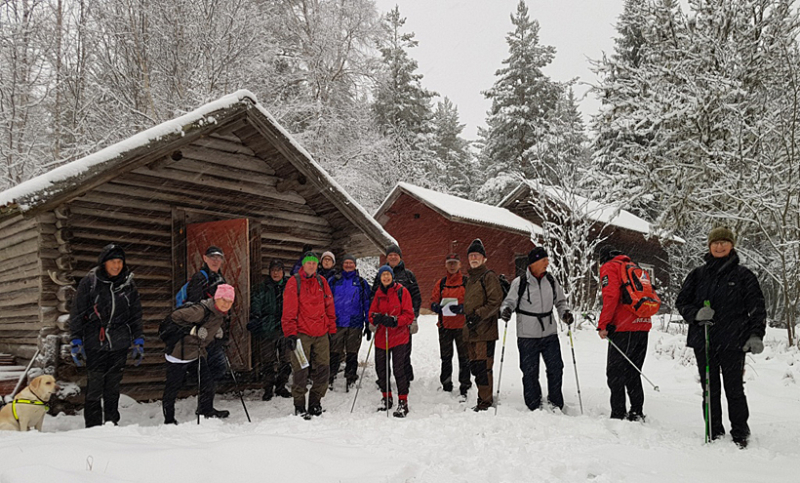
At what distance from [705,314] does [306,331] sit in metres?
4.29

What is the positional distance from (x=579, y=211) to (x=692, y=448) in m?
9.93

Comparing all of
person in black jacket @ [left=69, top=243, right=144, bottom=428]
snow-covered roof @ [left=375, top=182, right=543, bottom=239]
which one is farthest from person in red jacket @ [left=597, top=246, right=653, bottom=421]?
snow-covered roof @ [left=375, top=182, right=543, bottom=239]

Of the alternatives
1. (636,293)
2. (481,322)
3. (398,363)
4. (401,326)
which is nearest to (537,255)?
(481,322)

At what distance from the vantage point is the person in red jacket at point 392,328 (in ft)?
21.1

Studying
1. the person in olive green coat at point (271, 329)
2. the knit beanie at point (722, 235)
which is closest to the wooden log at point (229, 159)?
the person in olive green coat at point (271, 329)

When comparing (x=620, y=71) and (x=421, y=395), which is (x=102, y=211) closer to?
(x=421, y=395)

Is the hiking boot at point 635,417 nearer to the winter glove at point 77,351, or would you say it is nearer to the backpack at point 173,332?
the backpack at point 173,332

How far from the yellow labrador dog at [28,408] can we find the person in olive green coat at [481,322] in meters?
4.52

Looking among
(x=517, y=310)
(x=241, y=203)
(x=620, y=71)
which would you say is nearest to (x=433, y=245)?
(x=620, y=71)

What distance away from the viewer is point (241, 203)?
8156mm

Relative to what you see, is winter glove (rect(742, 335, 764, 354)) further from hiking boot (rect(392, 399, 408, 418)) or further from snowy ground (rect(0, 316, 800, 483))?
hiking boot (rect(392, 399, 408, 418))

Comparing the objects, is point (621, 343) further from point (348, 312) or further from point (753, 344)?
point (348, 312)

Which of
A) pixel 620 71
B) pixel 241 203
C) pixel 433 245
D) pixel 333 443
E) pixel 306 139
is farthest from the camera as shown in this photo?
pixel 433 245

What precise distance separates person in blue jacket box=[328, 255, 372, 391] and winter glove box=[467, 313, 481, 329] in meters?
1.78
